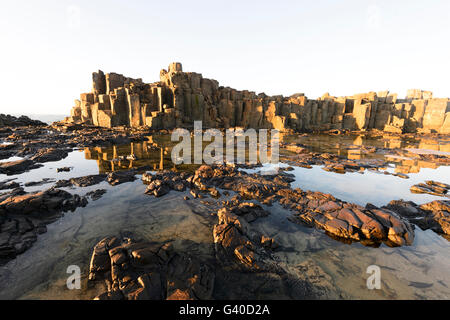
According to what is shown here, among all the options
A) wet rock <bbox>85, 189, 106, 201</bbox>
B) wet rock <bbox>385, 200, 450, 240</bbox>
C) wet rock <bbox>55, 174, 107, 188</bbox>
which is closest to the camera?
wet rock <bbox>385, 200, 450, 240</bbox>

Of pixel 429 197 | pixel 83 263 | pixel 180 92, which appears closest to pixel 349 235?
pixel 429 197

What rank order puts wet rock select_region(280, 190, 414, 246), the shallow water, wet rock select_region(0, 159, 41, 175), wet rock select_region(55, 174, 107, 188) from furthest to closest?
wet rock select_region(0, 159, 41, 175) < wet rock select_region(55, 174, 107, 188) < wet rock select_region(280, 190, 414, 246) < the shallow water

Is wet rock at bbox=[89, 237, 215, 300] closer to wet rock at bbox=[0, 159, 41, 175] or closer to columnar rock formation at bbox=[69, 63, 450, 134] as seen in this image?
wet rock at bbox=[0, 159, 41, 175]

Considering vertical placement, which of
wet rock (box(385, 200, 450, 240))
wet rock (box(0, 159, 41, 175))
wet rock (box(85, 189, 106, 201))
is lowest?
wet rock (box(385, 200, 450, 240))

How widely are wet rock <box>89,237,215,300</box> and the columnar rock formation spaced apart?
111 ft

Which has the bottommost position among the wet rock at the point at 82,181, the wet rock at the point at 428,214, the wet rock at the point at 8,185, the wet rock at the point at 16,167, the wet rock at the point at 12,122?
the wet rock at the point at 428,214

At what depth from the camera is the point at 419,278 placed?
4.33 metres

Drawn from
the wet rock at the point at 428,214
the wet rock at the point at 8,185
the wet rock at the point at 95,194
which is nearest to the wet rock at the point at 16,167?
the wet rock at the point at 8,185

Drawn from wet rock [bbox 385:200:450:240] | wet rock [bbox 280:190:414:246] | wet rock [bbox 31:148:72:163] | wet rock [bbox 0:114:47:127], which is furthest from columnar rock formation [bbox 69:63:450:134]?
wet rock [bbox 385:200:450:240]

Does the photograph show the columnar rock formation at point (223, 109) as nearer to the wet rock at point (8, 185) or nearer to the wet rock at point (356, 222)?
the wet rock at point (8, 185)

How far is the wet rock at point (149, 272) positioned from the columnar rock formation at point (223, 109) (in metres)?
33.8

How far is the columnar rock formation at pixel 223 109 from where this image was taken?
1471 inches

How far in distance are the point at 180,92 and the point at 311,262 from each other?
1613 inches

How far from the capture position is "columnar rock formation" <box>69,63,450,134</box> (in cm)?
3738
